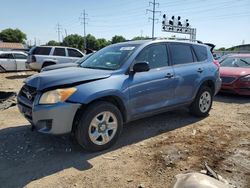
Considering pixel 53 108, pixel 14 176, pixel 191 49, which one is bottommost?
pixel 14 176

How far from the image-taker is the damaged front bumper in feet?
12.3

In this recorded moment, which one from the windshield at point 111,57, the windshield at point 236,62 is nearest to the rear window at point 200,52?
the windshield at point 111,57

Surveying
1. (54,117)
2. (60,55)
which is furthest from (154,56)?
(60,55)

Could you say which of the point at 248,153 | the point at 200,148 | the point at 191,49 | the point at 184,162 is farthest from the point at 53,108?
the point at 191,49

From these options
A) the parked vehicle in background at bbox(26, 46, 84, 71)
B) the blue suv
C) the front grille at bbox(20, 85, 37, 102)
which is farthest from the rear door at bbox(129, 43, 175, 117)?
the parked vehicle in background at bbox(26, 46, 84, 71)

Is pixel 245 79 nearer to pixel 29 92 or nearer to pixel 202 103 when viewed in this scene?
pixel 202 103

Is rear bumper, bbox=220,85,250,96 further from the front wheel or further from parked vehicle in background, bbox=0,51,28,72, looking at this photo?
parked vehicle in background, bbox=0,51,28,72

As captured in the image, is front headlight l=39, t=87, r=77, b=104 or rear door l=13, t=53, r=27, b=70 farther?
rear door l=13, t=53, r=27, b=70

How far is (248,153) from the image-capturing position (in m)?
4.21

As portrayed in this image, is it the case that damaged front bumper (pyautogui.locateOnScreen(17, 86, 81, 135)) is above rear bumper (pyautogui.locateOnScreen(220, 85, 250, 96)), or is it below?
above

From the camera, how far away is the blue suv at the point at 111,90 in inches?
151

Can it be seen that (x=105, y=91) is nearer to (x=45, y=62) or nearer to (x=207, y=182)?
(x=207, y=182)

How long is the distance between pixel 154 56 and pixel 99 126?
1.79 metres

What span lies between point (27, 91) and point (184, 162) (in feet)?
8.70
